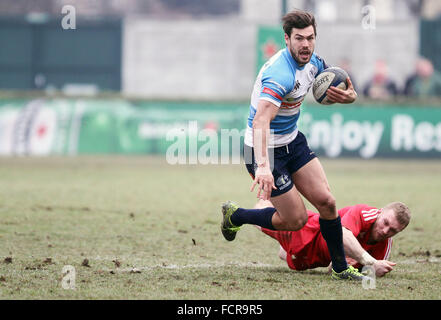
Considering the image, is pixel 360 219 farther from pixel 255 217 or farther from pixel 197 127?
pixel 197 127

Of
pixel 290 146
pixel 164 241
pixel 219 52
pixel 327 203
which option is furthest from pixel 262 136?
pixel 219 52

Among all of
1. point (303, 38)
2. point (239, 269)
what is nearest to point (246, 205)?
point (239, 269)

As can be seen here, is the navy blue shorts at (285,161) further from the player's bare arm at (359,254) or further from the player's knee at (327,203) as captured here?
the player's bare arm at (359,254)

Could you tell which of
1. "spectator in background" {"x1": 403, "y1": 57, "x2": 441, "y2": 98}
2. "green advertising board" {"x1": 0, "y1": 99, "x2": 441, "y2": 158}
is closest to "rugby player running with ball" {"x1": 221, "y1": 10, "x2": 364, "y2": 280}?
"green advertising board" {"x1": 0, "y1": 99, "x2": 441, "y2": 158}

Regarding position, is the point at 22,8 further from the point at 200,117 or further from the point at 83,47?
the point at 200,117

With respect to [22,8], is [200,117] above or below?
below

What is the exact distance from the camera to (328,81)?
21.9ft

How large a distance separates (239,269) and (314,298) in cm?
146

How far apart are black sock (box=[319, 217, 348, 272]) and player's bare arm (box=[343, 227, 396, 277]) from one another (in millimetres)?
133

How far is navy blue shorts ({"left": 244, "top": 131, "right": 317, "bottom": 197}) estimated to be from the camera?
6.74m

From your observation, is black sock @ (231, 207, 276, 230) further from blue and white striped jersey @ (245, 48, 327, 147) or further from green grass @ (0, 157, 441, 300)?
blue and white striped jersey @ (245, 48, 327, 147)

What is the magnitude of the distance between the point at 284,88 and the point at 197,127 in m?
13.0

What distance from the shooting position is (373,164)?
19.3m

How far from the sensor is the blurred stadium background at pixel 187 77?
19.4 metres
